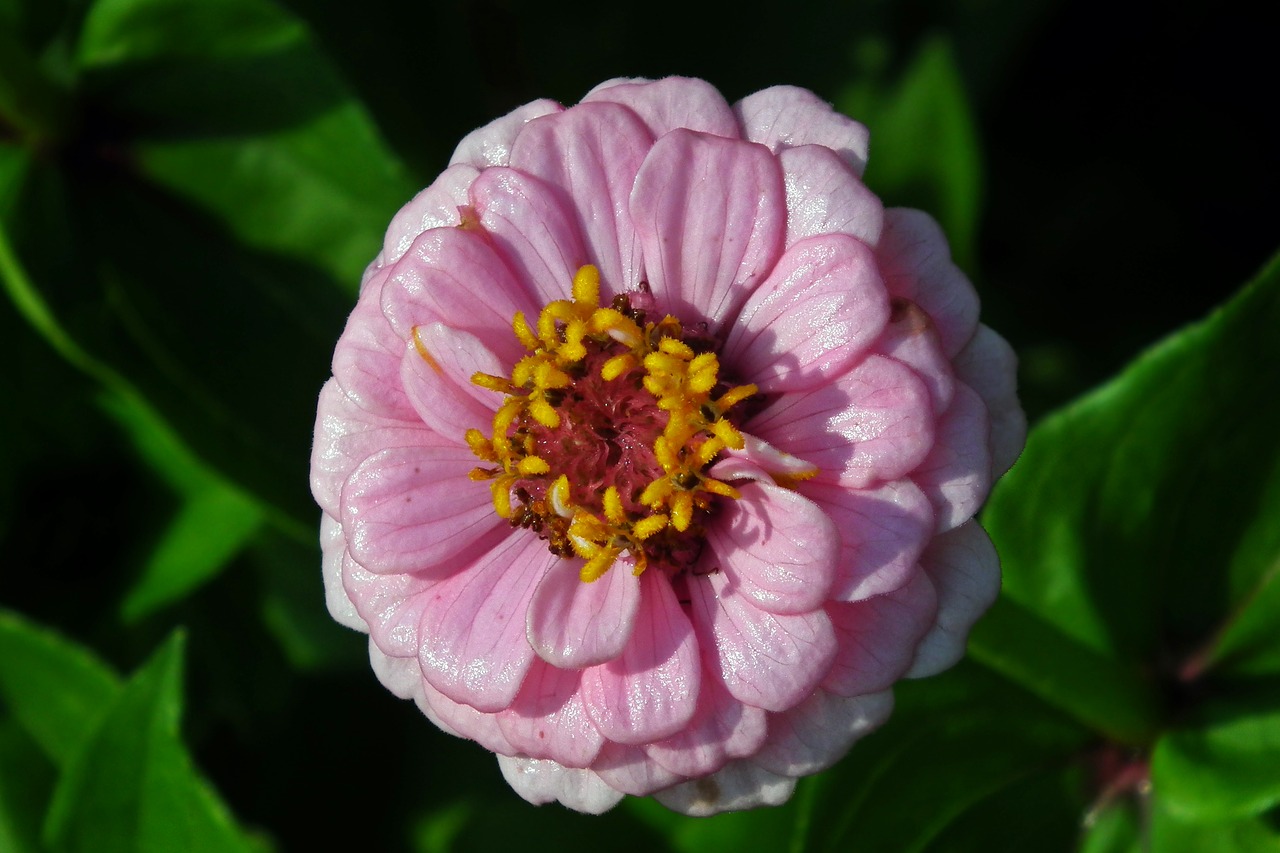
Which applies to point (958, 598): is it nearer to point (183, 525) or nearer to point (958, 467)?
point (958, 467)

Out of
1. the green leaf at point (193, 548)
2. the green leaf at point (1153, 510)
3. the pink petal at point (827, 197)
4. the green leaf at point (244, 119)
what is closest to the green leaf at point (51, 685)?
the green leaf at point (193, 548)

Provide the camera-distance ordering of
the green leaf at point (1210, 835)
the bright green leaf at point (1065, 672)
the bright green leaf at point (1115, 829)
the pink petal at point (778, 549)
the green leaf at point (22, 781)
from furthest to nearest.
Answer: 1. the green leaf at point (22, 781)
2. the bright green leaf at point (1115, 829)
3. the green leaf at point (1210, 835)
4. the bright green leaf at point (1065, 672)
5. the pink petal at point (778, 549)

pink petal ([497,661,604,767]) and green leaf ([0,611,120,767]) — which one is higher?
pink petal ([497,661,604,767])

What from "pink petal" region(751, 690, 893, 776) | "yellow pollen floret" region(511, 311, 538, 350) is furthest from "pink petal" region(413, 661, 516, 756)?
"yellow pollen floret" region(511, 311, 538, 350)

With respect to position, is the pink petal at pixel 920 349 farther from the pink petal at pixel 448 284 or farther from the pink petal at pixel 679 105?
the pink petal at pixel 448 284

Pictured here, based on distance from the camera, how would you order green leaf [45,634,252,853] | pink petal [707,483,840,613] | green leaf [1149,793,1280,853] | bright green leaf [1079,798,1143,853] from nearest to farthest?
pink petal [707,483,840,613] → green leaf [45,634,252,853] → green leaf [1149,793,1280,853] → bright green leaf [1079,798,1143,853]

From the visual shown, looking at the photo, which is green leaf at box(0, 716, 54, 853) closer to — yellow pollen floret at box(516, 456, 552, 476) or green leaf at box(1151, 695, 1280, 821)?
yellow pollen floret at box(516, 456, 552, 476)

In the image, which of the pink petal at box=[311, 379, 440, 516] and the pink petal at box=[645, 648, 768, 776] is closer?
the pink petal at box=[645, 648, 768, 776]
